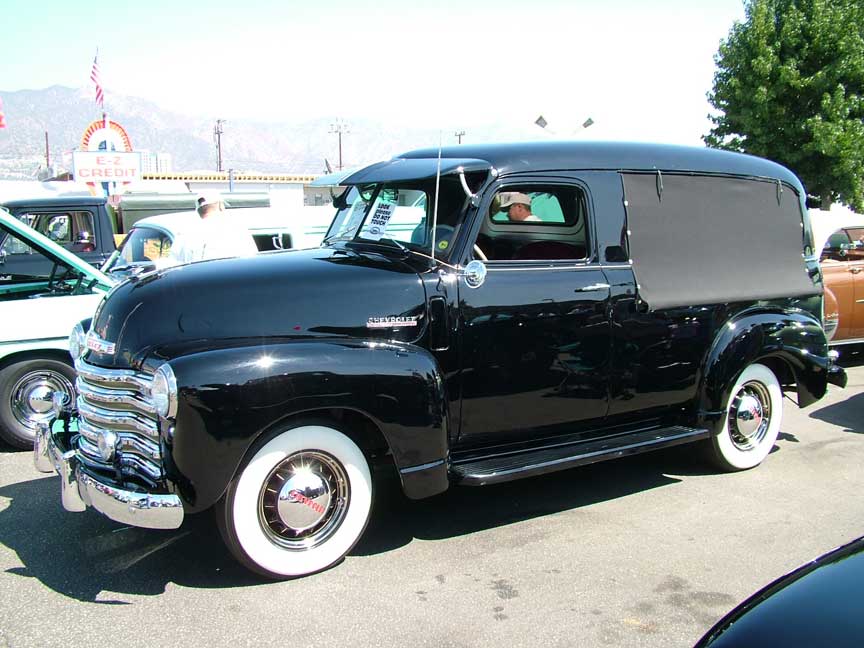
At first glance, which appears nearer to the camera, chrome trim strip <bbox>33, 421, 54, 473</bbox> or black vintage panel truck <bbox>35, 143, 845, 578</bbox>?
black vintage panel truck <bbox>35, 143, 845, 578</bbox>

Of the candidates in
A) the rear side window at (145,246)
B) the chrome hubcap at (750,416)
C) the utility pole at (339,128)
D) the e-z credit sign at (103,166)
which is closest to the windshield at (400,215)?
the chrome hubcap at (750,416)

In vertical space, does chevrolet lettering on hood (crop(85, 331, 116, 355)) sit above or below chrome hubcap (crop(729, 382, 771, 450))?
above

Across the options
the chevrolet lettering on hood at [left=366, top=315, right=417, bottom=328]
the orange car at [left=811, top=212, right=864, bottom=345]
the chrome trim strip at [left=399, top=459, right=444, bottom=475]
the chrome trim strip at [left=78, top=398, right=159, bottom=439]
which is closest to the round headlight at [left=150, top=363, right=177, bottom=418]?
the chrome trim strip at [left=78, top=398, right=159, bottom=439]

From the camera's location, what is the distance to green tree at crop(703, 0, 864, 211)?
1745cm

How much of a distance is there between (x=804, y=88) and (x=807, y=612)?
60.4 ft

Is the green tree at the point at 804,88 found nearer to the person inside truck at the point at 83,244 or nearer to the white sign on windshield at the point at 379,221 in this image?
the person inside truck at the point at 83,244

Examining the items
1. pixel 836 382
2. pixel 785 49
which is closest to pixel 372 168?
pixel 836 382

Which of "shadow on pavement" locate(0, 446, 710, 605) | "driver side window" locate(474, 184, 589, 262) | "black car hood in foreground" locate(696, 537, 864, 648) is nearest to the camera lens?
"black car hood in foreground" locate(696, 537, 864, 648)

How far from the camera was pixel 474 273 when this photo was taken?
4.27m

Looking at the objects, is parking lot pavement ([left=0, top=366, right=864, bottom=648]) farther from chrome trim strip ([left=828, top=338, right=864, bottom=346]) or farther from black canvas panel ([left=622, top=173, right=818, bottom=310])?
chrome trim strip ([left=828, top=338, right=864, bottom=346])

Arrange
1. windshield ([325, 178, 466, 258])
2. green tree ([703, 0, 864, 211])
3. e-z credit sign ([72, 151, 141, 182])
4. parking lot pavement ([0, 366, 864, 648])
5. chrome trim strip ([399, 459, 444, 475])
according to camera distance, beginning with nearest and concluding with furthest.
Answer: parking lot pavement ([0, 366, 864, 648]), chrome trim strip ([399, 459, 444, 475]), windshield ([325, 178, 466, 258]), e-z credit sign ([72, 151, 141, 182]), green tree ([703, 0, 864, 211])

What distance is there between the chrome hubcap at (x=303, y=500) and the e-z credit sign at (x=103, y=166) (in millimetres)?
13696

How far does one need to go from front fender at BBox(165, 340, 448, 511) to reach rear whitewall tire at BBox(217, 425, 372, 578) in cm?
12

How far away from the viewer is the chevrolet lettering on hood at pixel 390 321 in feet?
13.2
